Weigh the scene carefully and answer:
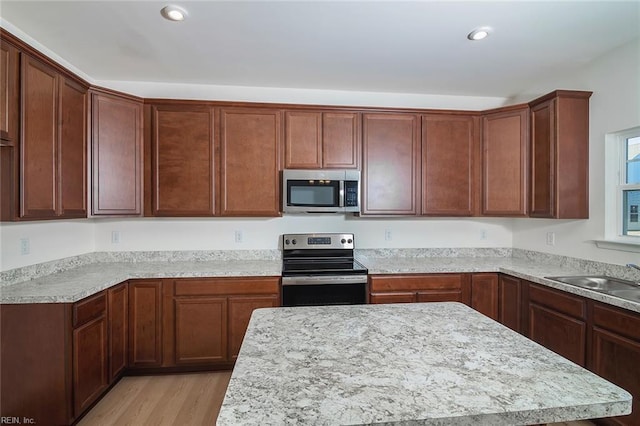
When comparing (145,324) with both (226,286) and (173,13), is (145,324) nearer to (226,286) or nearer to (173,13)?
(226,286)

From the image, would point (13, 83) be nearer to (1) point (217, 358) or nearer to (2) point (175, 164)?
(2) point (175, 164)

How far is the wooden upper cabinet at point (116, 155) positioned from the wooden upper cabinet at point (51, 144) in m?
0.10

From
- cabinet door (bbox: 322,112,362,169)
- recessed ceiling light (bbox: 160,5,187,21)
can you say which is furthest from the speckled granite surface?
recessed ceiling light (bbox: 160,5,187,21)

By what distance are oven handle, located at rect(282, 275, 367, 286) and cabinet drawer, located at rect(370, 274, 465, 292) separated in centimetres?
16

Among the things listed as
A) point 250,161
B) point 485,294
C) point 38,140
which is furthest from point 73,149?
point 485,294

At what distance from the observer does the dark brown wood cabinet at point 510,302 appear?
261cm

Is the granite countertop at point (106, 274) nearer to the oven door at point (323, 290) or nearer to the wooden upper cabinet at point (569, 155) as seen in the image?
the oven door at point (323, 290)

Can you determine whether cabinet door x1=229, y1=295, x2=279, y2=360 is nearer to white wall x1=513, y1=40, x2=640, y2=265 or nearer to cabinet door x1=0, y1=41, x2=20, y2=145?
cabinet door x1=0, y1=41, x2=20, y2=145

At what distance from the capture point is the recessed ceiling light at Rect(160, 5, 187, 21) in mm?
1921

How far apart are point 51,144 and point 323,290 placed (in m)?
2.24

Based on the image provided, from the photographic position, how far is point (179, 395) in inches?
92.9

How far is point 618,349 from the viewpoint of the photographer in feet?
6.06

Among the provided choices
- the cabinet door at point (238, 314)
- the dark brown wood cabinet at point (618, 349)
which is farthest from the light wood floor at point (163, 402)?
the dark brown wood cabinet at point (618, 349)

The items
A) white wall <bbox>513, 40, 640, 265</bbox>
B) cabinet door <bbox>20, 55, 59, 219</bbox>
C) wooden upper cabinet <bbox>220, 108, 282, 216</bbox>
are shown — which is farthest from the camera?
wooden upper cabinet <bbox>220, 108, 282, 216</bbox>
